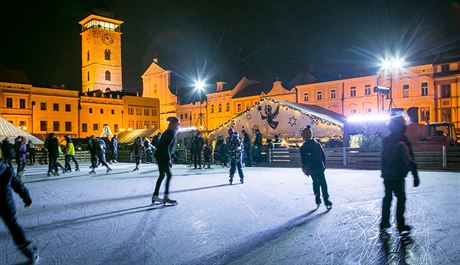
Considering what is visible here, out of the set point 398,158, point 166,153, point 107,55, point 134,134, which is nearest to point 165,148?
point 166,153

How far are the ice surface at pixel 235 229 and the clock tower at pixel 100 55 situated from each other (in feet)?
256

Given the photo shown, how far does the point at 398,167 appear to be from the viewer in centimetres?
557

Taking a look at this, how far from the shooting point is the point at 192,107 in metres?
67.2

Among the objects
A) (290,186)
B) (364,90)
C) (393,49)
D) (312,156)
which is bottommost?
(290,186)

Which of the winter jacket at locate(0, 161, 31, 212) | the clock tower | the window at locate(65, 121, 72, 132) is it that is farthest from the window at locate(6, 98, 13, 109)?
the winter jacket at locate(0, 161, 31, 212)

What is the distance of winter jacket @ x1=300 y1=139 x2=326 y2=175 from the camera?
7.70 m

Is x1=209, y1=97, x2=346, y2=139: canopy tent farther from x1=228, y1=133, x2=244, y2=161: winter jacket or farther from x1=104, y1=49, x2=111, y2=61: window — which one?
x1=104, y1=49, x2=111, y2=61: window

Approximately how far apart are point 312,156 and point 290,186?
12.5ft

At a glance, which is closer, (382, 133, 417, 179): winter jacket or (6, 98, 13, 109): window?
(382, 133, 417, 179): winter jacket

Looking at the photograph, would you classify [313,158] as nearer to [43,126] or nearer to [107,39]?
[43,126]

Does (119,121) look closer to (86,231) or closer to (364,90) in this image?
(364,90)

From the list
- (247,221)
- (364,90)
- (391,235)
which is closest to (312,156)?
(247,221)

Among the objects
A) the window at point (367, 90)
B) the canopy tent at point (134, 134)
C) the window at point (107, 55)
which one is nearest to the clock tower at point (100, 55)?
the window at point (107, 55)

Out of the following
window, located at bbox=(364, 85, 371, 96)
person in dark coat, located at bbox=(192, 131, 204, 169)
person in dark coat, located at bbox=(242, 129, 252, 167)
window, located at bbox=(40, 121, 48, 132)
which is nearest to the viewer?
person in dark coat, located at bbox=(192, 131, 204, 169)
